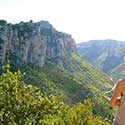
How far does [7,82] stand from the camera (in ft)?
121

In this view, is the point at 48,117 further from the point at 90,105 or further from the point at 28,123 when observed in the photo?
the point at 90,105

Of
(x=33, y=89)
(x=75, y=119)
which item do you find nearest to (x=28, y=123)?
(x=33, y=89)

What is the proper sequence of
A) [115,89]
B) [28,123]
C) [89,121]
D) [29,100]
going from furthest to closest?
[89,121] < [29,100] < [28,123] < [115,89]

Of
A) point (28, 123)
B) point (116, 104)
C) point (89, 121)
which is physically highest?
point (116, 104)

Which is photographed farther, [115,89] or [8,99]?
[8,99]

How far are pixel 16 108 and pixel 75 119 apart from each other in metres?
44.2

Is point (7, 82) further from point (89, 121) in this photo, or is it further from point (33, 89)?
point (89, 121)

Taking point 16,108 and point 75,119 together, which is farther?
point 75,119

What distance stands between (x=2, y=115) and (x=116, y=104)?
35.8 feet

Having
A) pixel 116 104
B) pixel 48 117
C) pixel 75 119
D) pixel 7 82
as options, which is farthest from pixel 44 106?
pixel 75 119

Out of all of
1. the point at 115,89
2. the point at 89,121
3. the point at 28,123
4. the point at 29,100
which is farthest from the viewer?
the point at 89,121

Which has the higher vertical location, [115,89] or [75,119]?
[115,89]

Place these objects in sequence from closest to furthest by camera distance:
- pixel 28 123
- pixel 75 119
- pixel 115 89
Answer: pixel 115 89, pixel 28 123, pixel 75 119

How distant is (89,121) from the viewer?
281ft
